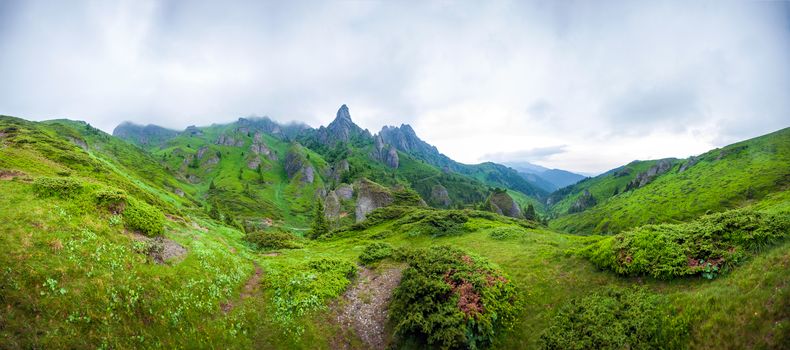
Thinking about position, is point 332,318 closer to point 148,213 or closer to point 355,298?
point 355,298

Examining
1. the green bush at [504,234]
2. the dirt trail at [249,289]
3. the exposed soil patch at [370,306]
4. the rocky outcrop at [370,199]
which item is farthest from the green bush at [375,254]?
the rocky outcrop at [370,199]

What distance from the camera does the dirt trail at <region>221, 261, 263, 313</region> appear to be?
60.0ft

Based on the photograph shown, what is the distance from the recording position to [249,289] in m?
21.2

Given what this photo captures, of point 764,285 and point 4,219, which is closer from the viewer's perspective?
point 764,285

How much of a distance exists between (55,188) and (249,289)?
47.4 ft

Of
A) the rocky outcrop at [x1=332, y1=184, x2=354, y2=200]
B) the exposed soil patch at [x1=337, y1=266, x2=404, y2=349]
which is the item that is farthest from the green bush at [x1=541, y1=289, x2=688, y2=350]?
the rocky outcrop at [x1=332, y1=184, x2=354, y2=200]

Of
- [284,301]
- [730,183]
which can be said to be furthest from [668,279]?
[730,183]

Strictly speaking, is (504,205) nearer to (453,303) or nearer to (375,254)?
(375,254)

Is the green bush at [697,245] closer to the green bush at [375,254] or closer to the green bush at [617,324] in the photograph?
the green bush at [617,324]

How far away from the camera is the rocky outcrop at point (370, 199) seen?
286 feet

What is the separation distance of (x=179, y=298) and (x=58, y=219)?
29.0 feet

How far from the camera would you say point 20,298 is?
40.4 feet

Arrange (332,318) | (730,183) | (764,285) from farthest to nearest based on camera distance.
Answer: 1. (730,183)
2. (332,318)
3. (764,285)

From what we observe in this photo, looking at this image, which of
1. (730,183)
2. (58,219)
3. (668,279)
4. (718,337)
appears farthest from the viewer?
(730,183)
